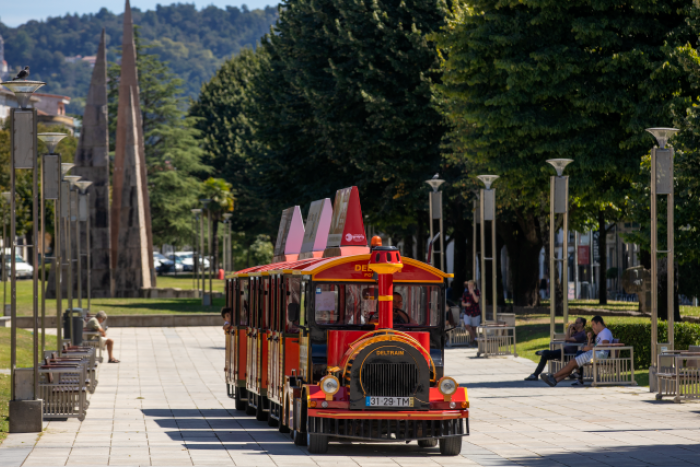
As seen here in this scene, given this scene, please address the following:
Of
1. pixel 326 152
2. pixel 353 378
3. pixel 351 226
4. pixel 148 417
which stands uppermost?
pixel 326 152

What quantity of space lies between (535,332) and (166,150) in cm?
4594

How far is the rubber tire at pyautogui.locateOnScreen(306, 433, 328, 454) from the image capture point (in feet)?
39.8

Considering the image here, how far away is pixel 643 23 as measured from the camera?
2783cm

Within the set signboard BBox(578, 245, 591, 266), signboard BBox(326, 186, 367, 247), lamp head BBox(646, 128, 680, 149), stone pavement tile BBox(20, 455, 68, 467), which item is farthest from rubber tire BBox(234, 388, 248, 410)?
signboard BBox(578, 245, 591, 266)

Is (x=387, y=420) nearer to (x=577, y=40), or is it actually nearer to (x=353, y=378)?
(x=353, y=378)

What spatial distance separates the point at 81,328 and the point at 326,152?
49.7 feet

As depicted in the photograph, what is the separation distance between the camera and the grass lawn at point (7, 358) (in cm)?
1481

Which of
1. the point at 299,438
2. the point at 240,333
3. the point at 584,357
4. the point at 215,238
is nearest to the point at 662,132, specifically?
the point at 584,357

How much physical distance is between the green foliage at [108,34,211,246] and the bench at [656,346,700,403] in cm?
5723

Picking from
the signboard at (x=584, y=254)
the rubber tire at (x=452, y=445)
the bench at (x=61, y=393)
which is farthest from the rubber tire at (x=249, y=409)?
the signboard at (x=584, y=254)

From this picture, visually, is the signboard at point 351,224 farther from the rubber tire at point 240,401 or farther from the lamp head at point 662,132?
the lamp head at point 662,132

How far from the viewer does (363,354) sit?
11922 millimetres

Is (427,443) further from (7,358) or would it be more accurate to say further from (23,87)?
(7,358)

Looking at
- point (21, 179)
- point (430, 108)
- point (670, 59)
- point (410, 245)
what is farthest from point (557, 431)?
point (21, 179)
